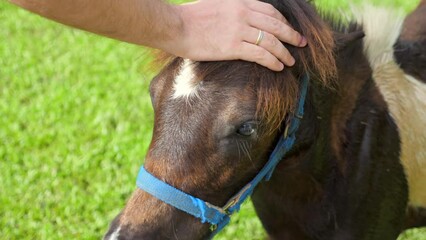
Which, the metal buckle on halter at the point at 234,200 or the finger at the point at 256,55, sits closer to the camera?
the finger at the point at 256,55

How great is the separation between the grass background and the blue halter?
3.77ft

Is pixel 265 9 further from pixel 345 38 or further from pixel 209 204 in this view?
pixel 209 204

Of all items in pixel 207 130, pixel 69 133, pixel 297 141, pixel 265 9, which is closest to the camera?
pixel 207 130

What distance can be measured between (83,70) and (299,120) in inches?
167

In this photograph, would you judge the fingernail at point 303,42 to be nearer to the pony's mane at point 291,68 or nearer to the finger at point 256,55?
the pony's mane at point 291,68

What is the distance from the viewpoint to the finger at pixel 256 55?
253cm

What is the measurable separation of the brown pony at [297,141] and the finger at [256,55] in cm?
4

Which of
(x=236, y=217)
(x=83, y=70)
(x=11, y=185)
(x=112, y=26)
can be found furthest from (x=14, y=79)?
(x=112, y=26)

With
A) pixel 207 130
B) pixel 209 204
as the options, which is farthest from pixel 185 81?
pixel 209 204

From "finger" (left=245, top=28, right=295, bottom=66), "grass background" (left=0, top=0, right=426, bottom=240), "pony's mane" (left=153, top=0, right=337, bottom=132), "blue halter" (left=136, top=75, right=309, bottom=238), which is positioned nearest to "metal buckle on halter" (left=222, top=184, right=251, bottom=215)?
"blue halter" (left=136, top=75, right=309, bottom=238)

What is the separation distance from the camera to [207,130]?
2508 mm

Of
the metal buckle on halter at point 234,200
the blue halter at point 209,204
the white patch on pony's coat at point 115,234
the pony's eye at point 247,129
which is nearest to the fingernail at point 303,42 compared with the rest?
the blue halter at point 209,204

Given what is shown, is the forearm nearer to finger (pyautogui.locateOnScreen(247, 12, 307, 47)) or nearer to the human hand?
the human hand

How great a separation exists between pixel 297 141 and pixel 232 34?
55 cm
